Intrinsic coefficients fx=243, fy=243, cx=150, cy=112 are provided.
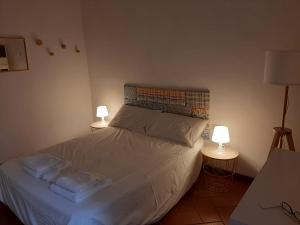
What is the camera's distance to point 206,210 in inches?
90.9

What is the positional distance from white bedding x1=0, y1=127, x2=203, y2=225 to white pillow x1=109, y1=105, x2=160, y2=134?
20cm

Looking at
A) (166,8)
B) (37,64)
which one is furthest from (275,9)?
(37,64)

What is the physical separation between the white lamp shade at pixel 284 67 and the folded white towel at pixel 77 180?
160cm

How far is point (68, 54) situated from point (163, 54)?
1.57m

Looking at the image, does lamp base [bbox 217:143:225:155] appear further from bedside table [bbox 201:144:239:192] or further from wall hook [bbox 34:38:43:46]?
wall hook [bbox 34:38:43:46]

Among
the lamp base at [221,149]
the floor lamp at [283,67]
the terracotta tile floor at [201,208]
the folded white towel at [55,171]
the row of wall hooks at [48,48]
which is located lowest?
the terracotta tile floor at [201,208]

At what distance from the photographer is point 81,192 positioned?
1.68 metres

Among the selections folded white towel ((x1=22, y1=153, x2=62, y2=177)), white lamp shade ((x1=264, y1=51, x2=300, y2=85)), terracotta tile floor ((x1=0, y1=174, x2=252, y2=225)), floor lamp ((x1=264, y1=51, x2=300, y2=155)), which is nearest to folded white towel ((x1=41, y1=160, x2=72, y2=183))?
folded white towel ((x1=22, y1=153, x2=62, y2=177))

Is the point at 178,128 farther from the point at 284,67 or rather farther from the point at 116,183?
the point at 284,67

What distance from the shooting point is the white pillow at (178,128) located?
2.64 metres

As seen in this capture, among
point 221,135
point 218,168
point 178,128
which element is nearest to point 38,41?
point 178,128

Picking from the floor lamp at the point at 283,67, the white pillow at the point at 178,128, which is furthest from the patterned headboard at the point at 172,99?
the floor lamp at the point at 283,67

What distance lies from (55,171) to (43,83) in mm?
1867

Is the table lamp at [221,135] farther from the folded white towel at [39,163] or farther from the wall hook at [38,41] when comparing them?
the wall hook at [38,41]
